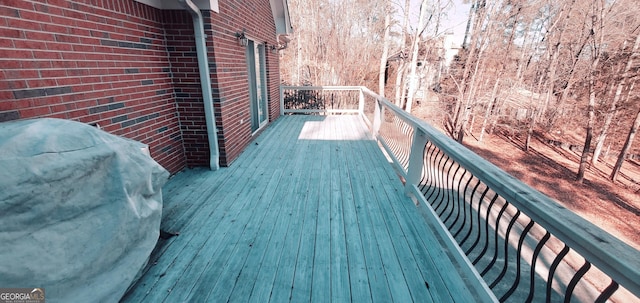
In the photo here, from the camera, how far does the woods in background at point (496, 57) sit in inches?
443

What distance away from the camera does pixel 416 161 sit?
2857mm

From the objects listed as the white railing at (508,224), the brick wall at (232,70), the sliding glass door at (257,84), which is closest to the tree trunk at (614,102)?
the white railing at (508,224)

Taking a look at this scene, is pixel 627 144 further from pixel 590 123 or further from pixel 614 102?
pixel 614 102

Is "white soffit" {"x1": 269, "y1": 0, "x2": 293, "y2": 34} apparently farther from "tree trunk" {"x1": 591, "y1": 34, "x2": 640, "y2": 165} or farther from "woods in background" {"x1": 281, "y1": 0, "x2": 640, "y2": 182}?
"tree trunk" {"x1": 591, "y1": 34, "x2": 640, "y2": 165}

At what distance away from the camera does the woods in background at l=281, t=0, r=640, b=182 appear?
11.2 meters

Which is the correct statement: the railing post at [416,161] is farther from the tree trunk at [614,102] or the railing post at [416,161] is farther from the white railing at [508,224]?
the tree trunk at [614,102]

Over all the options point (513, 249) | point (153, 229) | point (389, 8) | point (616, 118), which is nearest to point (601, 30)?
point (616, 118)

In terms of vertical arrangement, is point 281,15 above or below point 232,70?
above

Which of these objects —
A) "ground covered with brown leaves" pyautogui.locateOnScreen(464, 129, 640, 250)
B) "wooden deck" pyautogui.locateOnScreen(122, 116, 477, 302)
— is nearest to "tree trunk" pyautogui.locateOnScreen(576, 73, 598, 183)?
"ground covered with brown leaves" pyautogui.locateOnScreen(464, 129, 640, 250)

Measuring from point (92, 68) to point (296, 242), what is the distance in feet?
7.59

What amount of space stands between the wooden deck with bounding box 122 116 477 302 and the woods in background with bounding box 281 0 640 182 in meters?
9.48

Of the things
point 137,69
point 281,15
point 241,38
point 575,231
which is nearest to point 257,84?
point 241,38

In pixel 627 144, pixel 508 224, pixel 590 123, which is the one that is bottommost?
pixel 627 144

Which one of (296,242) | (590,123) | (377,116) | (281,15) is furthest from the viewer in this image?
(590,123)
